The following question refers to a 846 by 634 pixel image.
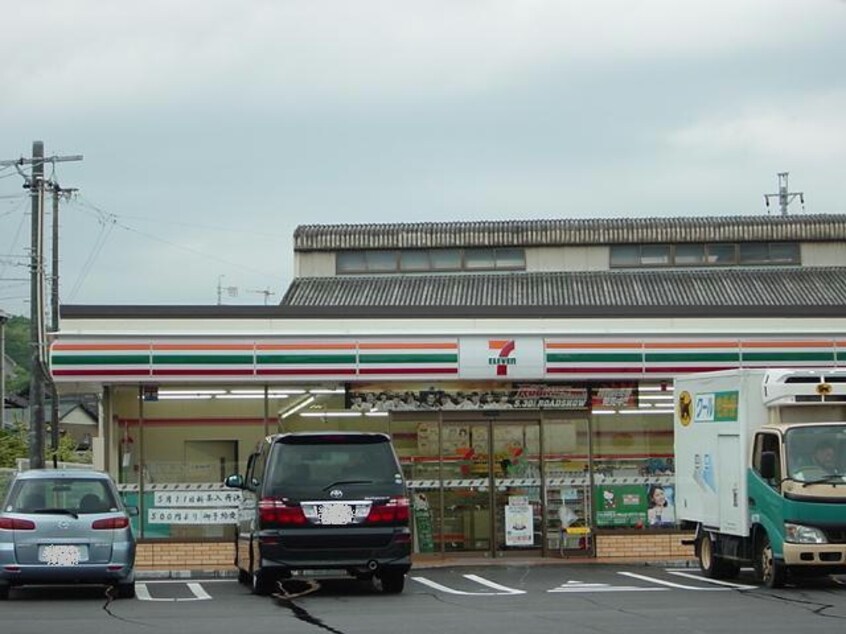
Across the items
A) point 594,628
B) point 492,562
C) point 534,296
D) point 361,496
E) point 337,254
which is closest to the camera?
point 594,628

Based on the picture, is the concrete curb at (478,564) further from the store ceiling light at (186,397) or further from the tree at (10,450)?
the tree at (10,450)

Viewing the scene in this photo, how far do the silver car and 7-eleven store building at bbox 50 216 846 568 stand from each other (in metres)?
5.82

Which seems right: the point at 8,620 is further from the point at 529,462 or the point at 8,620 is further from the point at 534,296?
the point at 534,296

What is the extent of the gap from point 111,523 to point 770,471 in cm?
768

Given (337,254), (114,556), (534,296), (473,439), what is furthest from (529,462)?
(337,254)

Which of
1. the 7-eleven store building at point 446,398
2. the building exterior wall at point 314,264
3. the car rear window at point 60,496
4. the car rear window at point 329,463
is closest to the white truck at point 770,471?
the 7-eleven store building at point 446,398

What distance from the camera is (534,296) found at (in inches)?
1692

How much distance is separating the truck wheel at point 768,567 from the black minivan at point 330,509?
4.27 m

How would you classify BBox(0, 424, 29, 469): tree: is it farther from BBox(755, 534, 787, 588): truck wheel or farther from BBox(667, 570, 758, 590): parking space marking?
BBox(755, 534, 787, 588): truck wheel

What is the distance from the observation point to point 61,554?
16.9 m

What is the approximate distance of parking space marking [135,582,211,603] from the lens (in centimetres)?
1788

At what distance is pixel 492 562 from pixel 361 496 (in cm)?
722

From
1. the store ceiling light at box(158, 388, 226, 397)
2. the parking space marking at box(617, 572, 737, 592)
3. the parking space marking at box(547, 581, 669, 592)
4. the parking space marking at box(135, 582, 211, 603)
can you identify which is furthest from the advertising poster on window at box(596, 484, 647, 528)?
the parking space marking at box(135, 582, 211, 603)

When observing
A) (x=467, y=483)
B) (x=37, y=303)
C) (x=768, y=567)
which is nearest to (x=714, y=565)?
(x=768, y=567)
